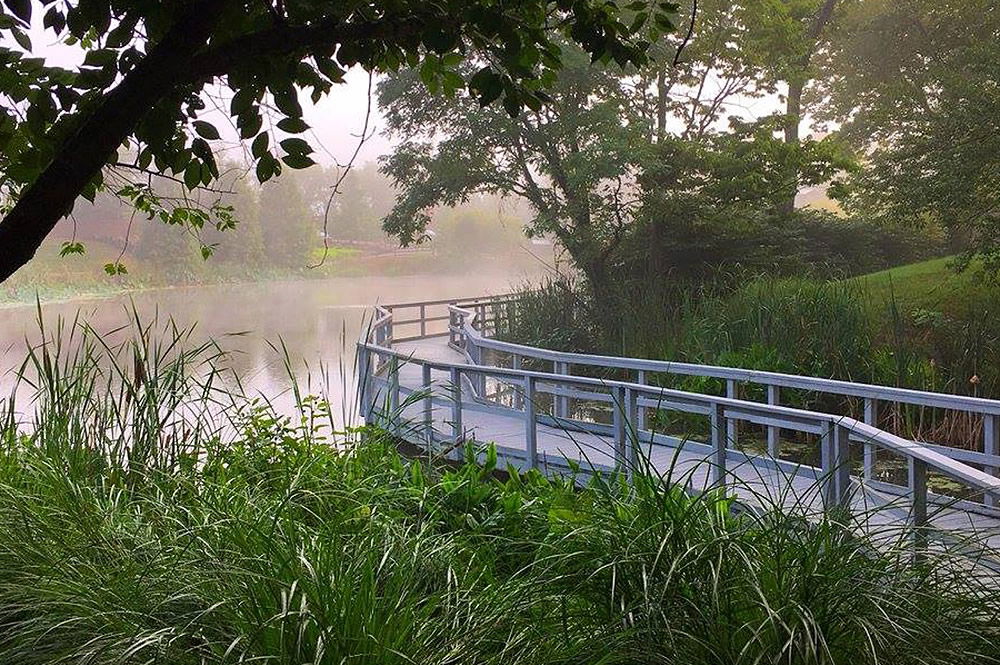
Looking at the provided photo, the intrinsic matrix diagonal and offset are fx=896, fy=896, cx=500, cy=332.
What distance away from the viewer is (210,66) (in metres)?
1.33

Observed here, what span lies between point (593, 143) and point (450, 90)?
456 inches

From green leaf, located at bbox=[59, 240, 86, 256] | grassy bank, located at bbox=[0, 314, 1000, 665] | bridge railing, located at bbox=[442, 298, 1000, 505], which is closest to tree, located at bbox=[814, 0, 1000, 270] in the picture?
bridge railing, located at bbox=[442, 298, 1000, 505]

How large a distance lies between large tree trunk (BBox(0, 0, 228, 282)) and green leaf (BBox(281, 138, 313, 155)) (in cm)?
21

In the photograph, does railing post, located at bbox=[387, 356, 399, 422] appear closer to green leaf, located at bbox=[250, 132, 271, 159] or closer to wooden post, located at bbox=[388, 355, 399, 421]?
wooden post, located at bbox=[388, 355, 399, 421]

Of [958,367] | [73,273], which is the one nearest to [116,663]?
[958,367]

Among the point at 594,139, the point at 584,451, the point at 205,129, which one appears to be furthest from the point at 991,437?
the point at 594,139

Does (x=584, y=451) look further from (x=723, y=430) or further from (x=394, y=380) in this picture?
(x=394, y=380)

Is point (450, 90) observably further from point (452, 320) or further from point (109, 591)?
point (452, 320)

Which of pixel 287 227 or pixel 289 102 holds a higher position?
pixel 287 227

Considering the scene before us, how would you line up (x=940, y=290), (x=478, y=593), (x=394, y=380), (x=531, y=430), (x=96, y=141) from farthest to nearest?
1. (x=940, y=290)
2. (x=394, y=380)
3. (x=531, y=430)
4. (x=478, y=593)
5. (x=96, y=141)

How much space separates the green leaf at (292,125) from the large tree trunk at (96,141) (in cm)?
20

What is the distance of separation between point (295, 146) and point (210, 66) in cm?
20

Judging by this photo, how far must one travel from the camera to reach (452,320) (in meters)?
14.9

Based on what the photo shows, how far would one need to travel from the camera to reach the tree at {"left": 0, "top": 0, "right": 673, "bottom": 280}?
125cm
